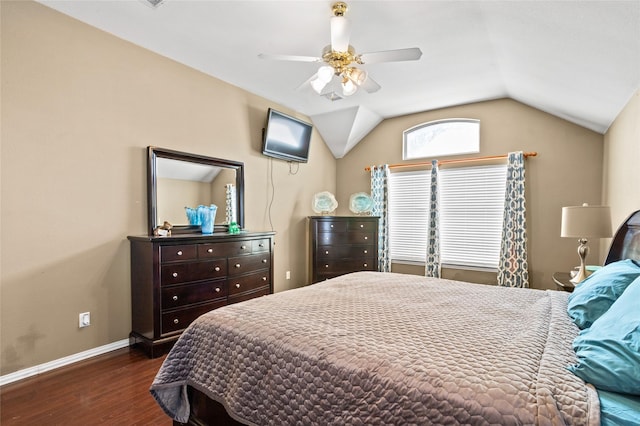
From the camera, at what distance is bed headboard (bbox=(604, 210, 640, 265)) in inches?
77.4

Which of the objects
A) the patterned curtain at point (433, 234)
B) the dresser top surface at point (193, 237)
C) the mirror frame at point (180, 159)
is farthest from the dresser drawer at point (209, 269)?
the patterned curtain at point (433, 234)

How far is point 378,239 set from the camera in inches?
185

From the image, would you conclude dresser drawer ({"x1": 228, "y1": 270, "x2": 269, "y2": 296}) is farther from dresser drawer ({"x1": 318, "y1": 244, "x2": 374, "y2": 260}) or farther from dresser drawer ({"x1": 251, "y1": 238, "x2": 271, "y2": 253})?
dresser drawer ({"x1": 318, "y1": 244, "x2": 374, "y2": 260})

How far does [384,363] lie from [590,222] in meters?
2.38

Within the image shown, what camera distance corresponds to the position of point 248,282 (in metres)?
3.45

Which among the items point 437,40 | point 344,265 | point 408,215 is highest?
point 437,40

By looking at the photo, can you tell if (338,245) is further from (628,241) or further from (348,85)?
(628,241)

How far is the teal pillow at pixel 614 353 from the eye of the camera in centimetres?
91

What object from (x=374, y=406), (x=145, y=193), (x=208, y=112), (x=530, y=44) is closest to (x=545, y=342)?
(x=374, y=406)

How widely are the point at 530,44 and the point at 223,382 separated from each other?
9.95ft

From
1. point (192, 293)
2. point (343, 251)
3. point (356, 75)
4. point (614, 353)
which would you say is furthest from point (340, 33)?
point (343, 251)

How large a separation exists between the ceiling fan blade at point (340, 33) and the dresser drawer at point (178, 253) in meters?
2.05

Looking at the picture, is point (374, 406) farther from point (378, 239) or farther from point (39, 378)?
point (378, 239)

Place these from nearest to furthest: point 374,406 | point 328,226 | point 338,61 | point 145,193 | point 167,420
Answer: point 374,406
point 167,420
point 338,61
point 145,193
point 328,226
